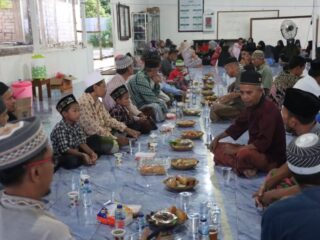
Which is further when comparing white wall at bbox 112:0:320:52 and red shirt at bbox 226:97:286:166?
white wall at bbox 112:0:320:52

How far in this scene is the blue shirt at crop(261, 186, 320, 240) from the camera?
1285mm

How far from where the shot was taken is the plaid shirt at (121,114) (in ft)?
16.5

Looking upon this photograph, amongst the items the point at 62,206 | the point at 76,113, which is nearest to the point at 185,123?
the point at 76,113

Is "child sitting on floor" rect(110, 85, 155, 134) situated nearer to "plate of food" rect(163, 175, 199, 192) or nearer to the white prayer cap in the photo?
the white prayer cap

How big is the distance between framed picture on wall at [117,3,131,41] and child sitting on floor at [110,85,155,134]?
903 cm

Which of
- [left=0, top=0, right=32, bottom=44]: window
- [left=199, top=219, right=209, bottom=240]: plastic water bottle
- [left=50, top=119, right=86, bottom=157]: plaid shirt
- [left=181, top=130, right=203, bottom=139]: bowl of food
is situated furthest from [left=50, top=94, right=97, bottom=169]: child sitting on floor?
[left=0, top=0, right=32, bottom=44]: window

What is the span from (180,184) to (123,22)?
1169cm

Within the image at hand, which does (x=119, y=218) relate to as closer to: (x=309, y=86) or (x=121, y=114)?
(x=309, y=86)

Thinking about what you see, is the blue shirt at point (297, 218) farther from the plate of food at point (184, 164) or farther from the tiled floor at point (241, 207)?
the plate of food at point (184, 164)

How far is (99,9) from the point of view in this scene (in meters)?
13.4

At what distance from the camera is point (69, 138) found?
4.00m

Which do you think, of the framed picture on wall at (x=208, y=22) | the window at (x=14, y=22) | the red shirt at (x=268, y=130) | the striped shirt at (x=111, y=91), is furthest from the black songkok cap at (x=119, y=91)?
the framed picture on wall at (x=208, y=22)

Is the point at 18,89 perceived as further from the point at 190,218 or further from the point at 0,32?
the point at 190,218

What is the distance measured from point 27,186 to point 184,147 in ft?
10.1
